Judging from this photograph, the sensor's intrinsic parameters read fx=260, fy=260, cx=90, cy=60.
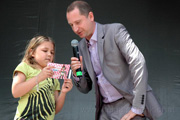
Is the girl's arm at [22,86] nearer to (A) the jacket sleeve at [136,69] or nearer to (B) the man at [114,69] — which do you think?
(B) the man at [114,69]

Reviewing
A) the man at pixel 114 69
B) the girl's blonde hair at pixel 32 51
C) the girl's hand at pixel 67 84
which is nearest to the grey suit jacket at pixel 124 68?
the man at pixel 114 69

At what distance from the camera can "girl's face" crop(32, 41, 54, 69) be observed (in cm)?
210

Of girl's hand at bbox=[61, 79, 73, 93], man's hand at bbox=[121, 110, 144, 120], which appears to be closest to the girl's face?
girl's hand at bbox=[61, 79, 73, 93]

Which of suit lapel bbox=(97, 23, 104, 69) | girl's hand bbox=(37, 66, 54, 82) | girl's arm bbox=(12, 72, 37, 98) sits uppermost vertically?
suit lapel bbox=(97, 23, 104, 69)

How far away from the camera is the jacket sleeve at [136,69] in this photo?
1.69 metres

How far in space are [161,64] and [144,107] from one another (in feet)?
7.42

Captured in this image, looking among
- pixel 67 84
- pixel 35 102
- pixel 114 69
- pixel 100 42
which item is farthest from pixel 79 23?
pixel 35 102

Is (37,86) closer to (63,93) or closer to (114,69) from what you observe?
(63,93)

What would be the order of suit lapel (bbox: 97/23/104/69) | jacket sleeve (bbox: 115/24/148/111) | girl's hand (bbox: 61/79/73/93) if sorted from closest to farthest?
1. jacket sleeve (bbox: 115/24/148/111)
2. suit lapel (bbox: 97/23/104/69)
3. girl's hand (bbox: 61/79/73/93)

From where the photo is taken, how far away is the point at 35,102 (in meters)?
1.94

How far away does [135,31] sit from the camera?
395cm

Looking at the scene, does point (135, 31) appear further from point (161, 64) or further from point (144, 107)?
point (144, 107)

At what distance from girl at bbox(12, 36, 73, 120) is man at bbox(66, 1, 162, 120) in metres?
0.25

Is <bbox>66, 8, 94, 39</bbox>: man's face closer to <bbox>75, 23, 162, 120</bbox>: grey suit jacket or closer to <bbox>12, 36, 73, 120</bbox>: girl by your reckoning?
<bbox>75, 23, 162, 120</bbox>: grey suit jacket
